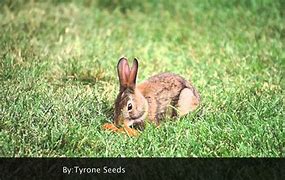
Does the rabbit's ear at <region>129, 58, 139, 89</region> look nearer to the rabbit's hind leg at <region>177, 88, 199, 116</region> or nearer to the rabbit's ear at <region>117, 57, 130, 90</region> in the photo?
the rabbit's ear at <region>117, 57, 130, 90</region>

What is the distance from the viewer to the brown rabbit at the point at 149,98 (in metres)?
2.87

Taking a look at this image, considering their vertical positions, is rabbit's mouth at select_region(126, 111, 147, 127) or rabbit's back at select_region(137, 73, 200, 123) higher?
rabbit's back at select_region(137, 73, 200, 123)

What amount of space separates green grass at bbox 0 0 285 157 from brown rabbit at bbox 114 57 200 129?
0.06 meters

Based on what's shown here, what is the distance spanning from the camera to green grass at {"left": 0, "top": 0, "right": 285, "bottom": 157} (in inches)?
111

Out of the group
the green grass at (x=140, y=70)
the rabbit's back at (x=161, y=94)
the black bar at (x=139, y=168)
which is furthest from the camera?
the rabbit's back at (x=161, y=94)

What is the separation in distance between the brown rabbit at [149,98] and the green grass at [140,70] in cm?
6

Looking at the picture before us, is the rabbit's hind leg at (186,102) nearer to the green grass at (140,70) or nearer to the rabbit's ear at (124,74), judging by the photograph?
the green grass at (140,70)

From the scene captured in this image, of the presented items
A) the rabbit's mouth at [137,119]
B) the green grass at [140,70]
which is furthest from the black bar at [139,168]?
the rabbit's mouth at [137,119]

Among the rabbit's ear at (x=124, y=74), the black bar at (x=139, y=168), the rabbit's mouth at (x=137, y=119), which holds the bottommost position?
the black bar at (x=139, y=168)

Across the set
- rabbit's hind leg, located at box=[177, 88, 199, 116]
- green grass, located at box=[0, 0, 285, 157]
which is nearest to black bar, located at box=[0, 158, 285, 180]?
green grass, located at box=[0, 0, 285, 157]

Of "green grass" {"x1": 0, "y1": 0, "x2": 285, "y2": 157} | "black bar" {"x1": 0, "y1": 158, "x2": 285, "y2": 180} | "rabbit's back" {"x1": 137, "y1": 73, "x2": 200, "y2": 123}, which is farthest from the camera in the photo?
"rabbit's back" {"x1": 137, "y1": 73, "x2": 200, "y2": 123}

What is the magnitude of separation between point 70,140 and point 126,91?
1.00 feet

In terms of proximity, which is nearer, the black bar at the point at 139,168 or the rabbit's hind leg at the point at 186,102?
the black bar at the point at 139,168

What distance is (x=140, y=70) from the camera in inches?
137
